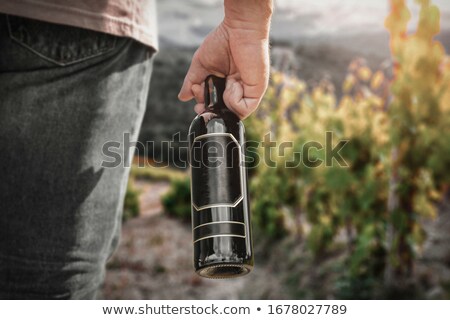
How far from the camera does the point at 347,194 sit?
10.7 ft

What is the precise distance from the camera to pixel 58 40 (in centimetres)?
105

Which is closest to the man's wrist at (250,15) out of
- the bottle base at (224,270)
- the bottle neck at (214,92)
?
the bottle neck at (214,92)

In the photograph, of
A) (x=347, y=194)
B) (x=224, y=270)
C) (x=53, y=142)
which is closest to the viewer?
(x=53, y=142)

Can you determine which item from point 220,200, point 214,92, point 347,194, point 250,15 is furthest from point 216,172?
point 347,194

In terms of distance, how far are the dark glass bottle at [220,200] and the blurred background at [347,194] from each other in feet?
5.94

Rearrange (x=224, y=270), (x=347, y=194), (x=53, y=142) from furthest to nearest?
(x=347, y=194), (x=224, y=270), (x=53, y=142)

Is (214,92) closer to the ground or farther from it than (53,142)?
farther from it

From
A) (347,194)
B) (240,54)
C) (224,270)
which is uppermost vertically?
(347,194)

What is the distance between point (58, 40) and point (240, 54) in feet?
1.18

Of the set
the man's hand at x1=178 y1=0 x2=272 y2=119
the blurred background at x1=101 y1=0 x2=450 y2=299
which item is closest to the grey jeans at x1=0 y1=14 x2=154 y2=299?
the man's hand at x1=178 y1=0 x2=272 y2=119

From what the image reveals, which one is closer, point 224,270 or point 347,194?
point 224,270

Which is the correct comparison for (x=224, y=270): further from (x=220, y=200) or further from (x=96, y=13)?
(x=96, y=13)

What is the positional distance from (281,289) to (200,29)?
365cm

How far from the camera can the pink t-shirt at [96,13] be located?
3.27 ft
